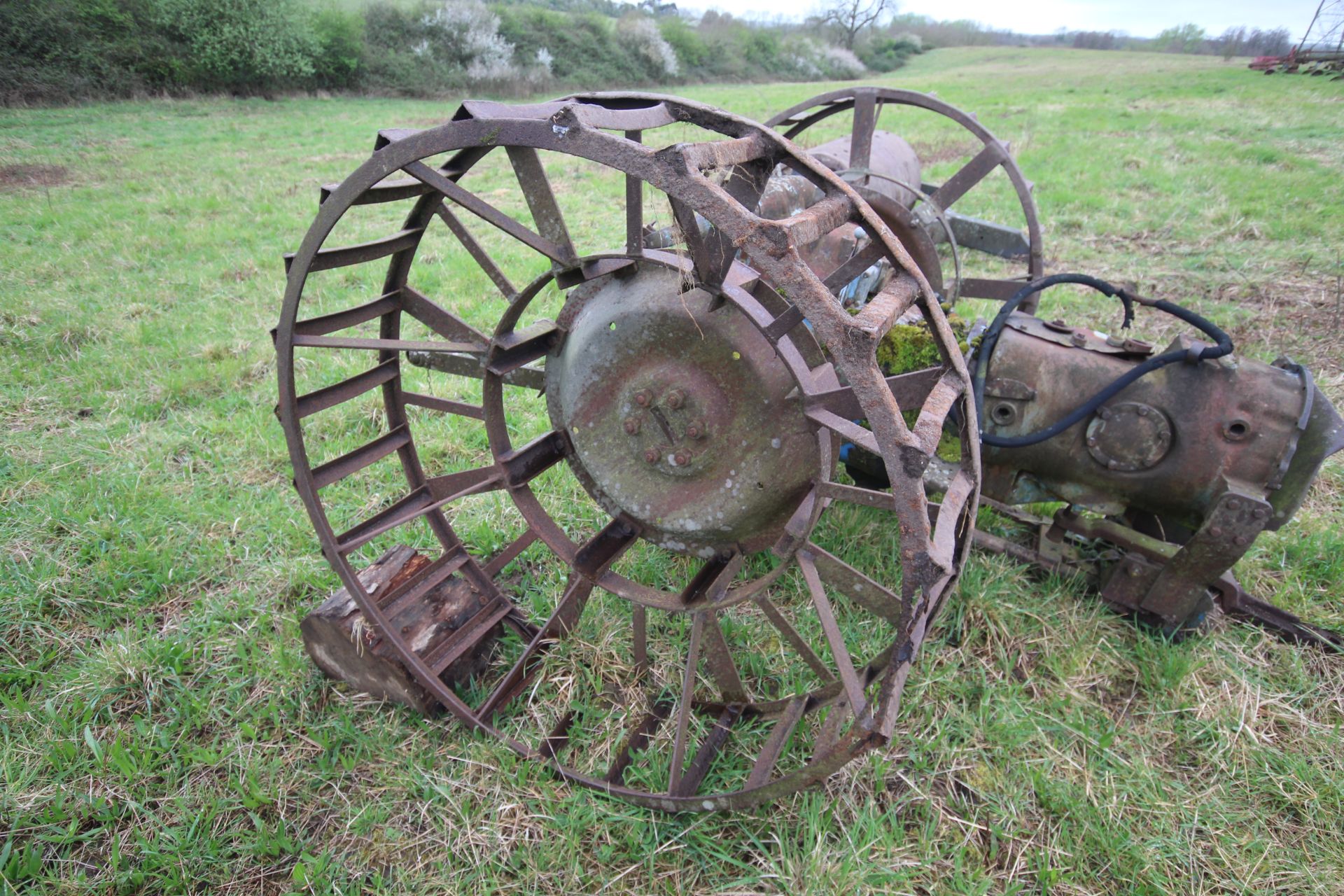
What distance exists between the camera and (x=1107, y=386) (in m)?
2.75

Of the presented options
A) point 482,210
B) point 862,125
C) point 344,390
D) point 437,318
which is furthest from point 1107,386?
point 344,390

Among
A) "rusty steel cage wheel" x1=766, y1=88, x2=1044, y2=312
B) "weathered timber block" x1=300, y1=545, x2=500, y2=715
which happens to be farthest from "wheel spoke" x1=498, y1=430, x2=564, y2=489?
"rusty steel cage wheel" x1=766, y1=88, x2=1044, y2=312

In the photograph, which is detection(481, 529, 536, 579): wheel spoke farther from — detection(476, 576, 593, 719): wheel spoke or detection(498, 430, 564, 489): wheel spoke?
detection(498, 430, 564, 489): wheel spoke

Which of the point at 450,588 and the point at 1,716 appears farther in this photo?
the point at 450,588

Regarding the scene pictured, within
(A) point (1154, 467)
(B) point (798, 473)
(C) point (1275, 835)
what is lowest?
(C) point (1275, 835)

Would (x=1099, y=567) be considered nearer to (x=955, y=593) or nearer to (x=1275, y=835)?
(x=955, y=593)

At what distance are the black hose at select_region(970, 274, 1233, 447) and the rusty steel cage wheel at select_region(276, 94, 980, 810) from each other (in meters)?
0.52

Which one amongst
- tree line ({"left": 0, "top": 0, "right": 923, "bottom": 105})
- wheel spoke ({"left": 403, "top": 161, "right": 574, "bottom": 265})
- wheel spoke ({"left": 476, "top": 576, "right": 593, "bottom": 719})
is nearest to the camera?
wheel spoke ({"left": 403, "top": 161, "right": 574, "bottom": 265})

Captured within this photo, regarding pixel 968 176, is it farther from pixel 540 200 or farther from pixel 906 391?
pixel 540 200

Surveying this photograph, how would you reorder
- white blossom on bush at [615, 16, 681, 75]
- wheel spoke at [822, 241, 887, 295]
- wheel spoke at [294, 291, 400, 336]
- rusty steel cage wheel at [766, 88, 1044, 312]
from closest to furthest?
wheel spoke at [822, 241, 887, 295] < wheel spoke at [294, 291, 400, 336] < rusty steel cage wheel at [766, 88, 1044, 312] < white blossom on bush at [615, 16, 681, 75]

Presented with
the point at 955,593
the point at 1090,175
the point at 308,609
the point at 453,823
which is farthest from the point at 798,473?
the point at 1090,175

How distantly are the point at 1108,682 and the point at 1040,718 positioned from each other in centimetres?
40

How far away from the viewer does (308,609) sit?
309 cm

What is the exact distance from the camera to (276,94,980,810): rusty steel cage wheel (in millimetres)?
1729
